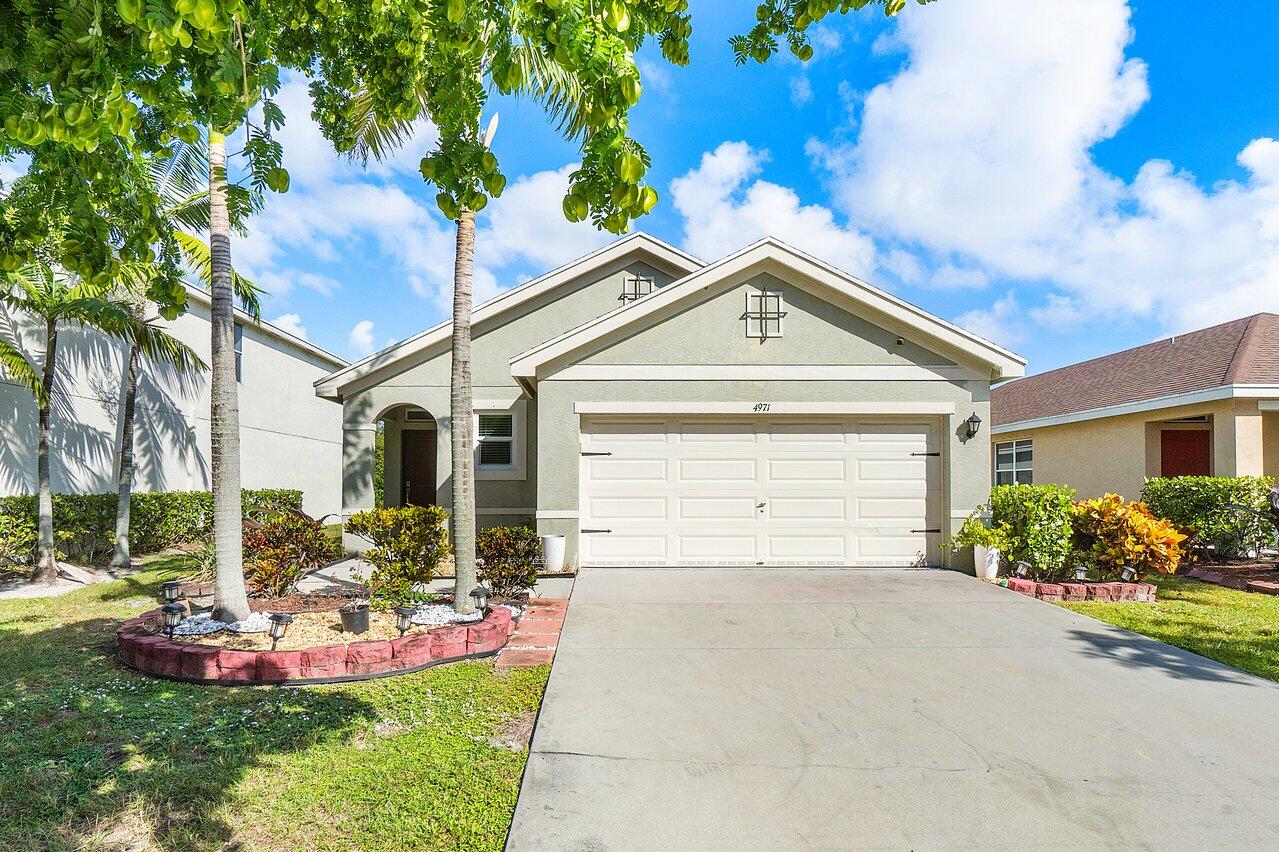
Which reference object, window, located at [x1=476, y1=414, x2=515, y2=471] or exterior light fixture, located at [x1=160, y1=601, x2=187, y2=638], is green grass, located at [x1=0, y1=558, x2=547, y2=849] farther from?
window, located at [x1=476, y1=414, x2=515, y2=471]

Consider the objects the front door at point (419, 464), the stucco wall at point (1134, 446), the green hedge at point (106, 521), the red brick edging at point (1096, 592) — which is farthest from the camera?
the front door at point (419, 464)

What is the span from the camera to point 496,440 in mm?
12000

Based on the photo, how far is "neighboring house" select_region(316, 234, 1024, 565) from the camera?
9.49m

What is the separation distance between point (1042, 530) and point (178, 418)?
18.4 m

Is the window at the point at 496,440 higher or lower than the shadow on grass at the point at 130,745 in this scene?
higher

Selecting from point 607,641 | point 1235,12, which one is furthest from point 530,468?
point 1235,12

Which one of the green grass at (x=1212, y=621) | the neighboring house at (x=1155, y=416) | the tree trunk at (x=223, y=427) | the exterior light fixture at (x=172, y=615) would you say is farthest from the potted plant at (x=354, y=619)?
the neighboring house at (x=1155, y=416)

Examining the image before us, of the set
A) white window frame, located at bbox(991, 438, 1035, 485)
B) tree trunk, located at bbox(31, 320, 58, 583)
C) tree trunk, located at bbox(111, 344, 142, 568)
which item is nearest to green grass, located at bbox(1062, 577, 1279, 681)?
white window frame, located at bbox(991, 438, 1035, 485)

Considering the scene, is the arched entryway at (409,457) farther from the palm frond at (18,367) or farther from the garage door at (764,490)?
the garage door at (764,490)

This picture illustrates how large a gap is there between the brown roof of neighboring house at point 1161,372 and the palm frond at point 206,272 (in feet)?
60.2

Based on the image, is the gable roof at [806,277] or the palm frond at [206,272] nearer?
the gable roof at [806,277]

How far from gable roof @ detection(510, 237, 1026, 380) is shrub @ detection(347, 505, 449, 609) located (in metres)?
2.77

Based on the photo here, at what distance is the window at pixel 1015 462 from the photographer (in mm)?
17828

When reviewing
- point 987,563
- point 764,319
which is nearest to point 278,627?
point 764,319
